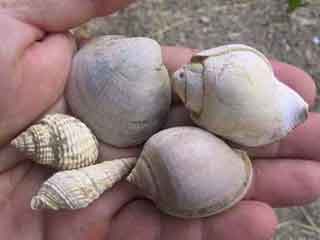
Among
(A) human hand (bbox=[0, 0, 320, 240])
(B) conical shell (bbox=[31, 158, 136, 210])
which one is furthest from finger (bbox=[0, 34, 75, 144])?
(B) conical shell (bbox=[31, 158, 136, 210])

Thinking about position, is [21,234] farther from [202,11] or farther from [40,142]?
[202,11]

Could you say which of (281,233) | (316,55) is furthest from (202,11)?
(281,233)

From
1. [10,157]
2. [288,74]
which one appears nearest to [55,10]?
[10,157]

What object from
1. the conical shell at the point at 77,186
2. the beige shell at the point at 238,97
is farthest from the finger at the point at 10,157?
the beige shell at the point at 238,97

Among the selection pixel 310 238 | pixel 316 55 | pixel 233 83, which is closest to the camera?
pixel 233 83

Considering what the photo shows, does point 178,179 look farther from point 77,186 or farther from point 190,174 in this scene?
point 77,186

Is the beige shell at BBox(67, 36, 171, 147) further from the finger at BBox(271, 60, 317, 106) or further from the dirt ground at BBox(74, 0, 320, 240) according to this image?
the dirt ground at BBox(74, 0, 320, 240)
